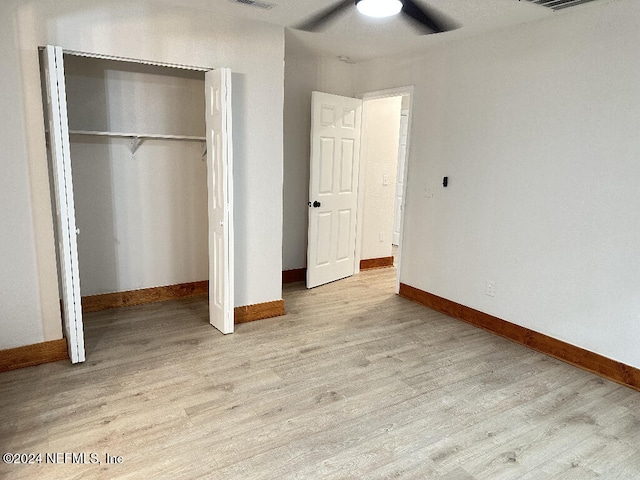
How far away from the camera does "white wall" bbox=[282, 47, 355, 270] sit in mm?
4711

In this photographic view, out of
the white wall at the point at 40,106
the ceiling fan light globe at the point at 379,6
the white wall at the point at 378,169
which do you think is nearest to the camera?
the ceiling fan light globe at the point at 379,6

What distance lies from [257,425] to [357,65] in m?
3.99

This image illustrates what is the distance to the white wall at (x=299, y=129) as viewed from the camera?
15.5 feet

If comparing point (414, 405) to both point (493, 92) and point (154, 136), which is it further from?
point (154, 136)

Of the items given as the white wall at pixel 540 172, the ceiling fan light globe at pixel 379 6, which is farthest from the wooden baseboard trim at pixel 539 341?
the ceiling fan light globe at pixel 379 6

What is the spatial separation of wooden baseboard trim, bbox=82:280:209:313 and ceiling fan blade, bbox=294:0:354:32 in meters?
2.54

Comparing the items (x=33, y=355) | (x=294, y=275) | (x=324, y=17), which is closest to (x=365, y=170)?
(x=294, y=275)

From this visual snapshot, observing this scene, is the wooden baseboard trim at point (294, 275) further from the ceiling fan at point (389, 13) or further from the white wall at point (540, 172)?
the ceiling fan at point (389, 13)

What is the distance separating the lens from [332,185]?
4.81 metres

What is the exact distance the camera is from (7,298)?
9.48 feet

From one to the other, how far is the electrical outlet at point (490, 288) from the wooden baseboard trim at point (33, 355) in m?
3.26

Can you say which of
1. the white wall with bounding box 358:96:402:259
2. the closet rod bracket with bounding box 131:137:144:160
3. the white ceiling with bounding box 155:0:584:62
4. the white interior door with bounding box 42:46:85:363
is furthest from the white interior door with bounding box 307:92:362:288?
the white interior door with bounding box 42:46:85:363

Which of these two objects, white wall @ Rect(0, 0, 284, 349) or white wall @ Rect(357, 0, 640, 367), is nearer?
white wall @ Rect(0, 0, 284, 349)

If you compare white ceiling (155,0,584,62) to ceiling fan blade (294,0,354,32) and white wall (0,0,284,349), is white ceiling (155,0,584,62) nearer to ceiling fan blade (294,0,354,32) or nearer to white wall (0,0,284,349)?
ceiling fan blade (294,0,354,32)
